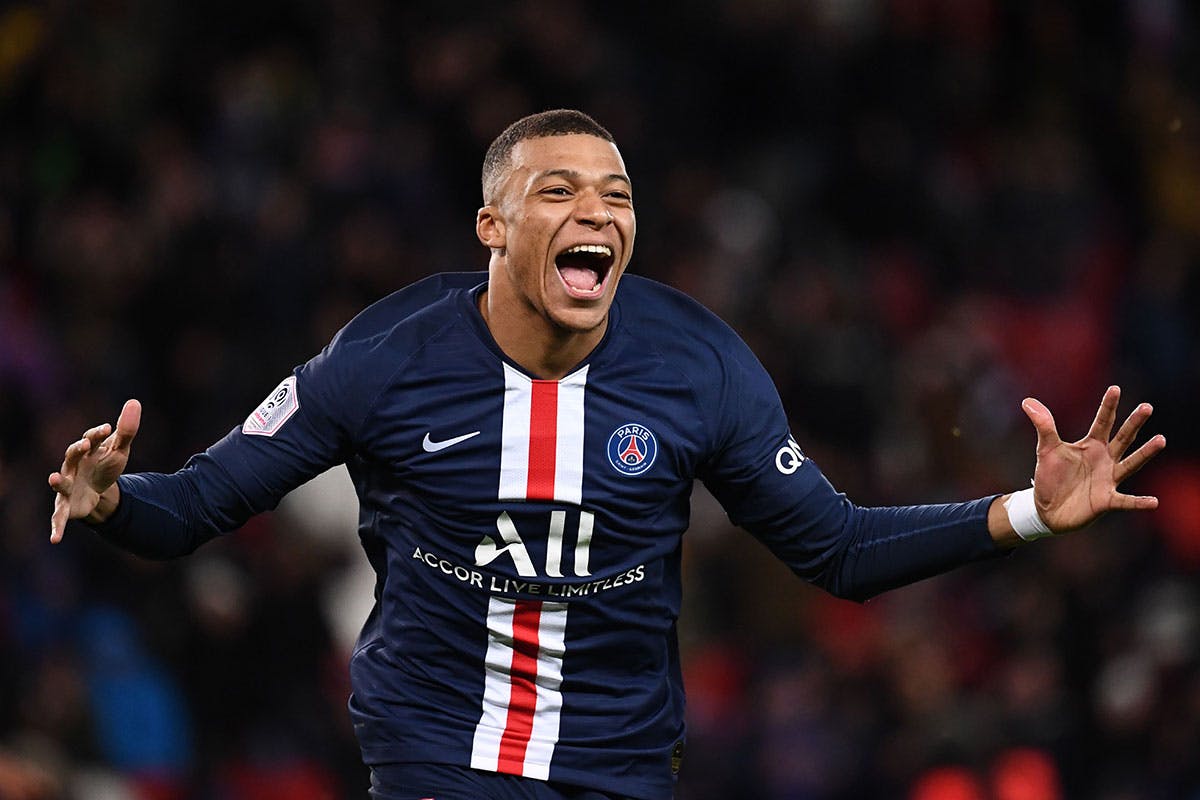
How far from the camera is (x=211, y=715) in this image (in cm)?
874

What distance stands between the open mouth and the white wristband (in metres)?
1.03

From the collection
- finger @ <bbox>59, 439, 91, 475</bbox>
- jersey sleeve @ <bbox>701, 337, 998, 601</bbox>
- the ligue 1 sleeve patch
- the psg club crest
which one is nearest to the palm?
jersey sleeve @ <bbox>701, 337, 998, 601</bbox>

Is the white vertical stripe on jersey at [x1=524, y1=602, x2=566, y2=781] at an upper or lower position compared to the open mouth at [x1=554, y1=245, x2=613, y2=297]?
lower

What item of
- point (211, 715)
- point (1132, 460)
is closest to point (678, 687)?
point (1132, 460)

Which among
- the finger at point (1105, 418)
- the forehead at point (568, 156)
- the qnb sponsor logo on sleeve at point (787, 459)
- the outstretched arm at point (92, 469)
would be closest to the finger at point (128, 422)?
the outstretched arm at point (92, 469)

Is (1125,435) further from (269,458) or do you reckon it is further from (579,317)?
(269,458)

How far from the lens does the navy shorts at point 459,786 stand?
442 centimetres

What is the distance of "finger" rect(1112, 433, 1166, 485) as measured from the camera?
4.31 m

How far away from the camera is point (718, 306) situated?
10422mm

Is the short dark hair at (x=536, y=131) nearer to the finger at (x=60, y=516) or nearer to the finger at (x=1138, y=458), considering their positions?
the finger at (x=60, y=516)

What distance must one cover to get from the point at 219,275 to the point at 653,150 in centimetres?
261

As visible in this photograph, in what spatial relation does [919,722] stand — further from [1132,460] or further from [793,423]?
[1132,460]

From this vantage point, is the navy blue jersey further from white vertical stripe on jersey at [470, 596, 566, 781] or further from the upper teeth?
the upper teeth

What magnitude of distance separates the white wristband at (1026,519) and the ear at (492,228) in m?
1.29
